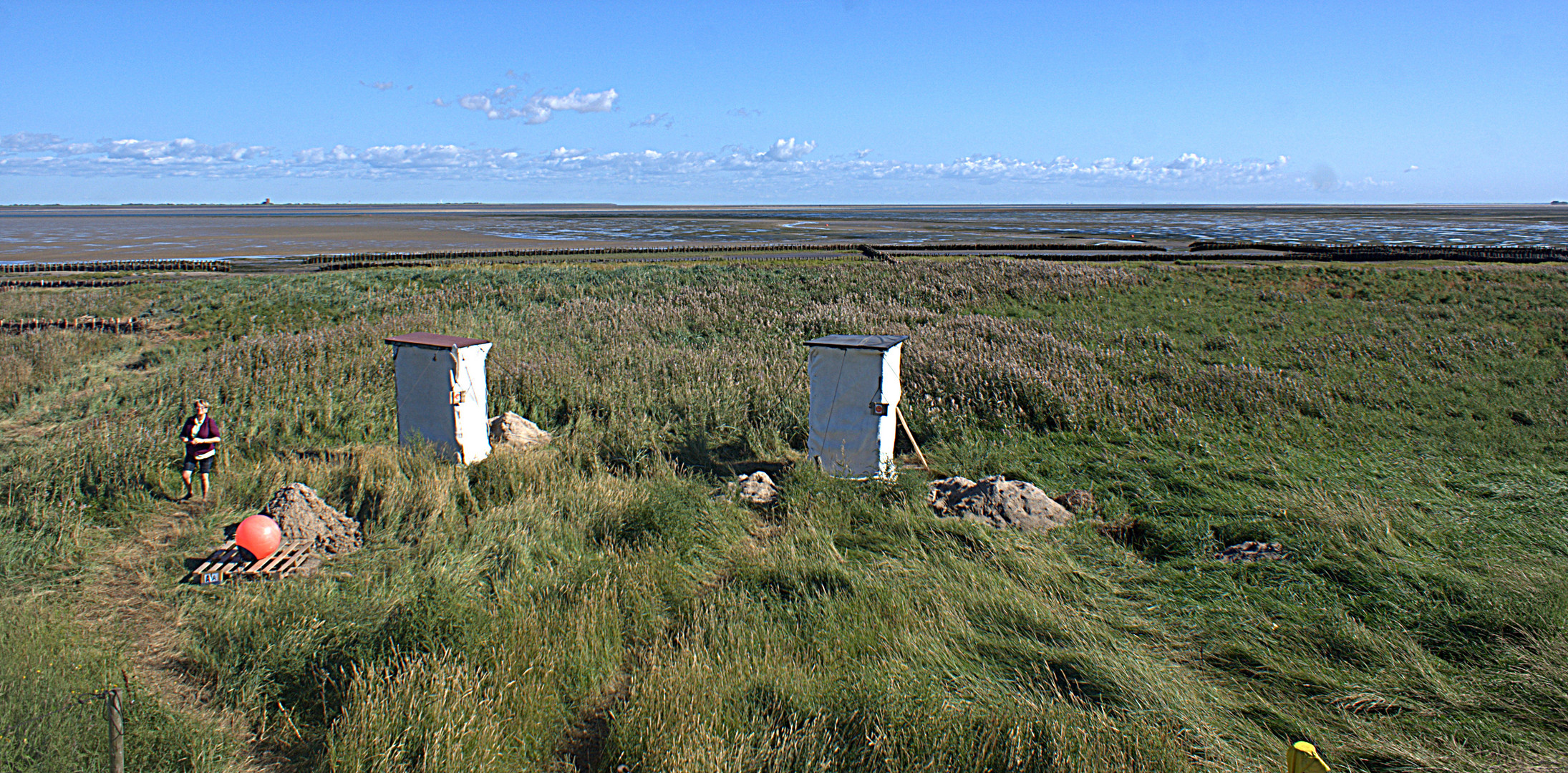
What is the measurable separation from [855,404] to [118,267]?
45.8 metres

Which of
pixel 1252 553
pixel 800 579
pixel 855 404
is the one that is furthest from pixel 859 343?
pixel 1252 553

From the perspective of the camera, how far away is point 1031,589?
591cm

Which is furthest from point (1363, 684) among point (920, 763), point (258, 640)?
point (258, 640)

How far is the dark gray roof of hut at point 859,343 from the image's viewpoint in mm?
8609

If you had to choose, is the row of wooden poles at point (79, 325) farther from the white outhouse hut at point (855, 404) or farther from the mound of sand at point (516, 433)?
the white outhouse hut at point (855, 404)

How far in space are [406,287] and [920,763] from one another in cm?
2944

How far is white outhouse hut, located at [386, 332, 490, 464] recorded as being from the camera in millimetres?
8734

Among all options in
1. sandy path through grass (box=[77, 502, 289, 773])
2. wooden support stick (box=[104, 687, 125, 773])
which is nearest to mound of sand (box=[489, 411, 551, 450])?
sandy path through grass (box=[77, 502, 289, 773])

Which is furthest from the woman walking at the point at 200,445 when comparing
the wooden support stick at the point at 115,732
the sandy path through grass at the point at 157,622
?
the wooden support stick at the point at 115,732

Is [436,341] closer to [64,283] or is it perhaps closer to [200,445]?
[200,445]

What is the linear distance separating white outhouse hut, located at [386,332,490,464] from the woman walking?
1745 mm

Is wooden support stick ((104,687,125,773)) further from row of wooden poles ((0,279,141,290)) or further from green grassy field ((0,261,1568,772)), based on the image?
row of wooden poles ((0,279,141,290))

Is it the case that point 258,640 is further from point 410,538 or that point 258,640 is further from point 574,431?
point 574,431

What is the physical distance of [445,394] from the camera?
8773mm
